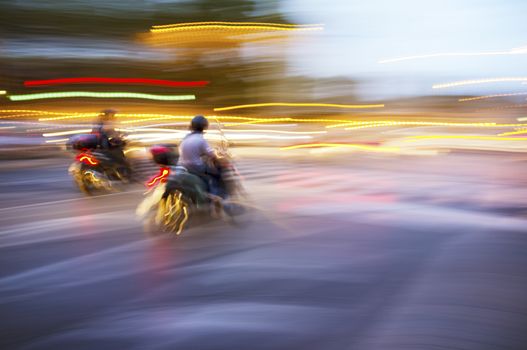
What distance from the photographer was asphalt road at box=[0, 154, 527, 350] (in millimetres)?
4246

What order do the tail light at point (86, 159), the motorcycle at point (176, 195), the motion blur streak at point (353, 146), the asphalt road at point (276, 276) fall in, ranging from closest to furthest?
1. the asphalt road at point (276, 276)
2. the motorcycle at point (176, 195)
3. the tail light at point (86, 159)
4. the motion blur streak at point (353, 146)

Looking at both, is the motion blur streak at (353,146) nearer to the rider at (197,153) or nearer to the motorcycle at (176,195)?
the motorcycle at (176,195)

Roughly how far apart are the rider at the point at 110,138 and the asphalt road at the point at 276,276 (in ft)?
6.32

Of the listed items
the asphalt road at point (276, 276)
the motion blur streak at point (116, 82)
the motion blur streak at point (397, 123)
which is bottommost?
Result: the motion blur streak at point (397, 123)

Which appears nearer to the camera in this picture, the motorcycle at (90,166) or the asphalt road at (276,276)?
the asphalt road at (276,276)

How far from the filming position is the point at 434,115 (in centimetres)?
3466

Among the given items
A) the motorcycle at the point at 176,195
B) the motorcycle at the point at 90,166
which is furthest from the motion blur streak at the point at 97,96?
the motorcycle at the point at 176,195

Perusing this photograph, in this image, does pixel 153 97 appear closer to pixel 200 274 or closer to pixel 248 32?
pixel 248 32

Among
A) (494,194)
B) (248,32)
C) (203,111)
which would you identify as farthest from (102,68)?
(494,194)

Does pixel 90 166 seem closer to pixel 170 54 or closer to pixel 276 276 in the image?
pixel 276 276

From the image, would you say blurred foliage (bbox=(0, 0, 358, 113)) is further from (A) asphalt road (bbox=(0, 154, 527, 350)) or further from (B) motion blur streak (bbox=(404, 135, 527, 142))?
(A) asphalt road (bbox=(0, 154, 527, 350))

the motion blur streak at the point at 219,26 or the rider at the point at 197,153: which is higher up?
the motion blur streak at the point at 219,26

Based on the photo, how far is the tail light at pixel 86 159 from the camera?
1269 cm

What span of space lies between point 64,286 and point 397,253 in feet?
11.5
